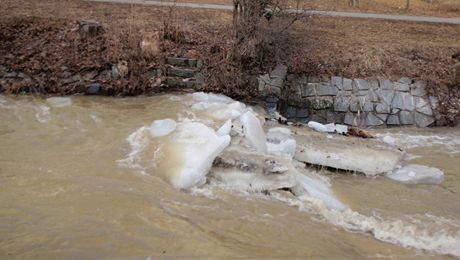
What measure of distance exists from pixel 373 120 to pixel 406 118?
2.28 ft

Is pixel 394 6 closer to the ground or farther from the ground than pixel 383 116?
farther from the ground

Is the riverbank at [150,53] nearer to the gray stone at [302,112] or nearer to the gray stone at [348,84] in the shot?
the gray stone at [348,84]

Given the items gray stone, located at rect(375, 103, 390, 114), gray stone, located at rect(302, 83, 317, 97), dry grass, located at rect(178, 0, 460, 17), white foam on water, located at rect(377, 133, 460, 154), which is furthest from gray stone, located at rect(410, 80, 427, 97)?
dry grass, located at rect(178, 0, 460, 17)

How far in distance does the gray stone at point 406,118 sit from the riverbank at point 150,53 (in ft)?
2.53

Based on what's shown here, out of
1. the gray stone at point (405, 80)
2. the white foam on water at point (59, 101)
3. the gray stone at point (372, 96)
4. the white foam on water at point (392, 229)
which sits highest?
the gray stone at point (405, 80)

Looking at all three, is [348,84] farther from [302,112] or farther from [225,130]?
[225,130]

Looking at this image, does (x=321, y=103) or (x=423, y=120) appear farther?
(x=321, y=103)

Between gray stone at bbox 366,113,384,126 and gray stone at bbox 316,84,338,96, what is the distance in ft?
2.88

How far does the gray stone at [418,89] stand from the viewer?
425 inches

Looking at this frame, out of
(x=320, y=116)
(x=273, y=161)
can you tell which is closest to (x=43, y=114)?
(x=273, y=161)

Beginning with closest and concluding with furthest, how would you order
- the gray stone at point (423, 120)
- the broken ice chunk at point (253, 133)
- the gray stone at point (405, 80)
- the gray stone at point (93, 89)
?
1. the broken ice chunk at point (253, 133)
2. the gray stone at point (93, 89)
3. the gray stone at point (423, 120)
4. the gray stone at point (405, 80)

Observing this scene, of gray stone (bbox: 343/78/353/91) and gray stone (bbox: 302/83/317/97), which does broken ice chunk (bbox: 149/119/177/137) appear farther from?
gray stone (bbox: 343/78/353/91)

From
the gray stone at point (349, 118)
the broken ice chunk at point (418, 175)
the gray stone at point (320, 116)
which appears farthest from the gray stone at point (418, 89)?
the broken ice chunk at point (418, 175)

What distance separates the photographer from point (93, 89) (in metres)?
10.3
